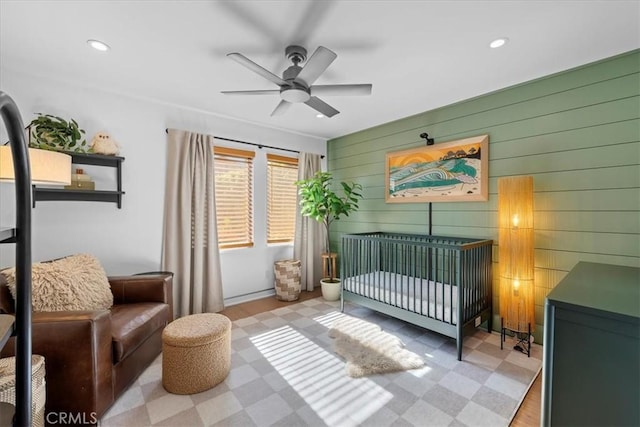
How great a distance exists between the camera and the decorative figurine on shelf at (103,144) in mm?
2611

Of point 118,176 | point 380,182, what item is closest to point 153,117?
point 118,176

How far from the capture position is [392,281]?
319 cm

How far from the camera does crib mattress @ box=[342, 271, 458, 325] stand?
248 centimetres

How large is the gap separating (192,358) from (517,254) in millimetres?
2732

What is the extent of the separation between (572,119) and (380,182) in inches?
81.0

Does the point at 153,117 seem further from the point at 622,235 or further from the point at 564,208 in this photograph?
the point at 622,235

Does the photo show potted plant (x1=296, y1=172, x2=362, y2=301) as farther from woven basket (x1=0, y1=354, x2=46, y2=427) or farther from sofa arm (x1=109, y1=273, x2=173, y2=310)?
woven basket (x1=0, y1=354, x2=46, y2=427)

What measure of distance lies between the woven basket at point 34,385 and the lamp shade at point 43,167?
99 cm

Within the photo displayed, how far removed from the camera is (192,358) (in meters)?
1.91

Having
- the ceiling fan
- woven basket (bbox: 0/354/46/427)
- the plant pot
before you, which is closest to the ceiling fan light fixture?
the ceiling fan

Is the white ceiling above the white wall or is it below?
above

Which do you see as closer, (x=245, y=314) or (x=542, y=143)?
(x=542, y=143)

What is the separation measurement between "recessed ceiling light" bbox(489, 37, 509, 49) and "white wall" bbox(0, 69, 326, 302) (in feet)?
9.44

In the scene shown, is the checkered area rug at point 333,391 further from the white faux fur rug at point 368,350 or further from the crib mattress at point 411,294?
the crib mattress at point 411,294
